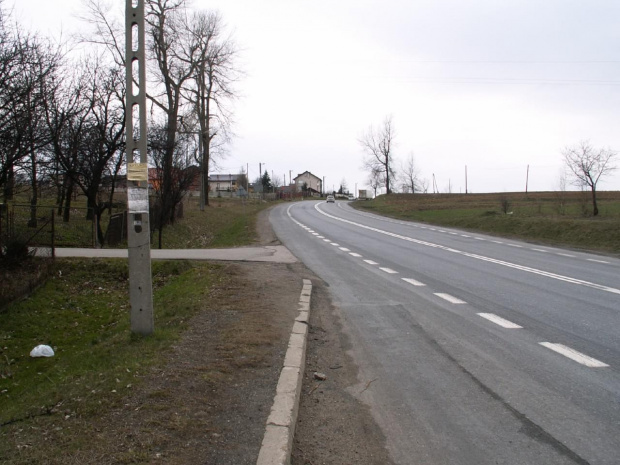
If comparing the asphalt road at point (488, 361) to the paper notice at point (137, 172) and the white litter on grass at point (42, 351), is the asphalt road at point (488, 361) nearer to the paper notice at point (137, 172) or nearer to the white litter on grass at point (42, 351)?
the paper notice at point (137, 172)

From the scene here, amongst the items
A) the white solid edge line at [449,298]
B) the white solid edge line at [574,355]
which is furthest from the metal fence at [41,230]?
the white solid edge line at [574,355]

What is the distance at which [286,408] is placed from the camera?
13.4 feet

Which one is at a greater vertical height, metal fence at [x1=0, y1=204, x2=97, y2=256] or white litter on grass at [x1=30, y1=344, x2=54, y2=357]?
metal fence at [x1=0, y1=204, x2=97, y2=256]

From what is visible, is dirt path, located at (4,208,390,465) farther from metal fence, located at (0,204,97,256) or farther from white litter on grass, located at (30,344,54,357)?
metal fence, located at (0,204,97,256)

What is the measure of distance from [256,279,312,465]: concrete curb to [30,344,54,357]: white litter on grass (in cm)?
425

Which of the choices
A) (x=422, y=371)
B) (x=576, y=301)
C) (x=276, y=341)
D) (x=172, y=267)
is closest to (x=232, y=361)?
(x=276, y=341)

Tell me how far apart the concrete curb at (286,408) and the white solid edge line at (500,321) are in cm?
286

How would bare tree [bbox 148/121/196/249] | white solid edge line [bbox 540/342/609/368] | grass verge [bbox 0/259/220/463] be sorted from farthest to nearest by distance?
1. bare tree [bbox 148/121/196/249]
2. white solid edge line [bbox 540/342/609/368]
3. grass verge [bbox 0/259/220/463]

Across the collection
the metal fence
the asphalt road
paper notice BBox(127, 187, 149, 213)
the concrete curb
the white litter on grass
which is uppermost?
paper notice BBox(127, 187, 149, 213)

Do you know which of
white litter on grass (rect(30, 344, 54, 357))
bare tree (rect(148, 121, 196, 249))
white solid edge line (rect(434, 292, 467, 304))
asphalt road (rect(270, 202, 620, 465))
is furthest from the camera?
bare tree (rect(148, 121, 196, 249))

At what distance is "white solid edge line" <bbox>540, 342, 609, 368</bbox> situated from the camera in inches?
217

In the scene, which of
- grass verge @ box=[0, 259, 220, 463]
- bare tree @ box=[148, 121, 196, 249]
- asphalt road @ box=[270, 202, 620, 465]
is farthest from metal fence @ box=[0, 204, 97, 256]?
asphalt road @ box=[270, 202, 620, 465]

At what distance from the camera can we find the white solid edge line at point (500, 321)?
723cm

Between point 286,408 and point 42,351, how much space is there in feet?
19.0
